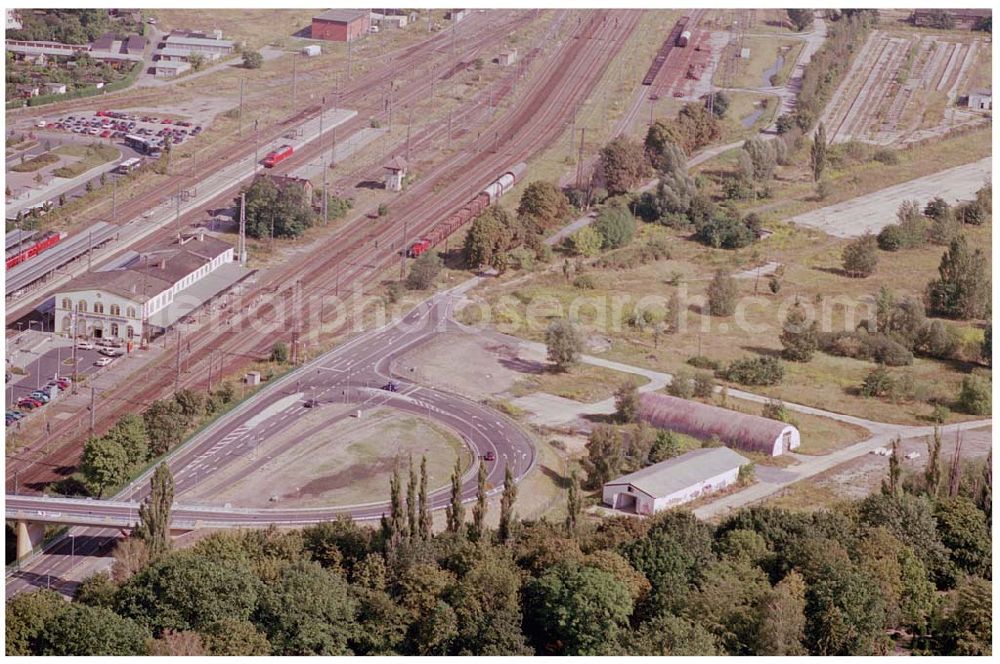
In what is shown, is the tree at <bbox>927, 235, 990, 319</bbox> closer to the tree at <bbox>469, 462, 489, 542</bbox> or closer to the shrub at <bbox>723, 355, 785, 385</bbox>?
the shrub at <bbox>723, 355, 785, 385</bbox>

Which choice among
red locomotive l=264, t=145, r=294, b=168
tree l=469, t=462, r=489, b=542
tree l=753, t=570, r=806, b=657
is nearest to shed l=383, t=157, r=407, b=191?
red locomotive l=264, t=145, r=294, b=168

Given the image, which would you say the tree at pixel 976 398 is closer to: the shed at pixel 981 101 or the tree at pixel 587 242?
the tree at pixel 587 242

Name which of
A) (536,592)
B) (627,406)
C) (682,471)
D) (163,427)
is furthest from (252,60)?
(536,592)

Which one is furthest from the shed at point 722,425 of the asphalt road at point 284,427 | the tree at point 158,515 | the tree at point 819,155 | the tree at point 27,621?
the tree at point 819,155

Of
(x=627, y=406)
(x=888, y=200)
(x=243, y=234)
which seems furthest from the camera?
(x=888, y=200)

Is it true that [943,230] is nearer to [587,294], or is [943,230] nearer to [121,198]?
[587,294]

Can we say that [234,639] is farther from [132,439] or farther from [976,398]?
[976,398]
